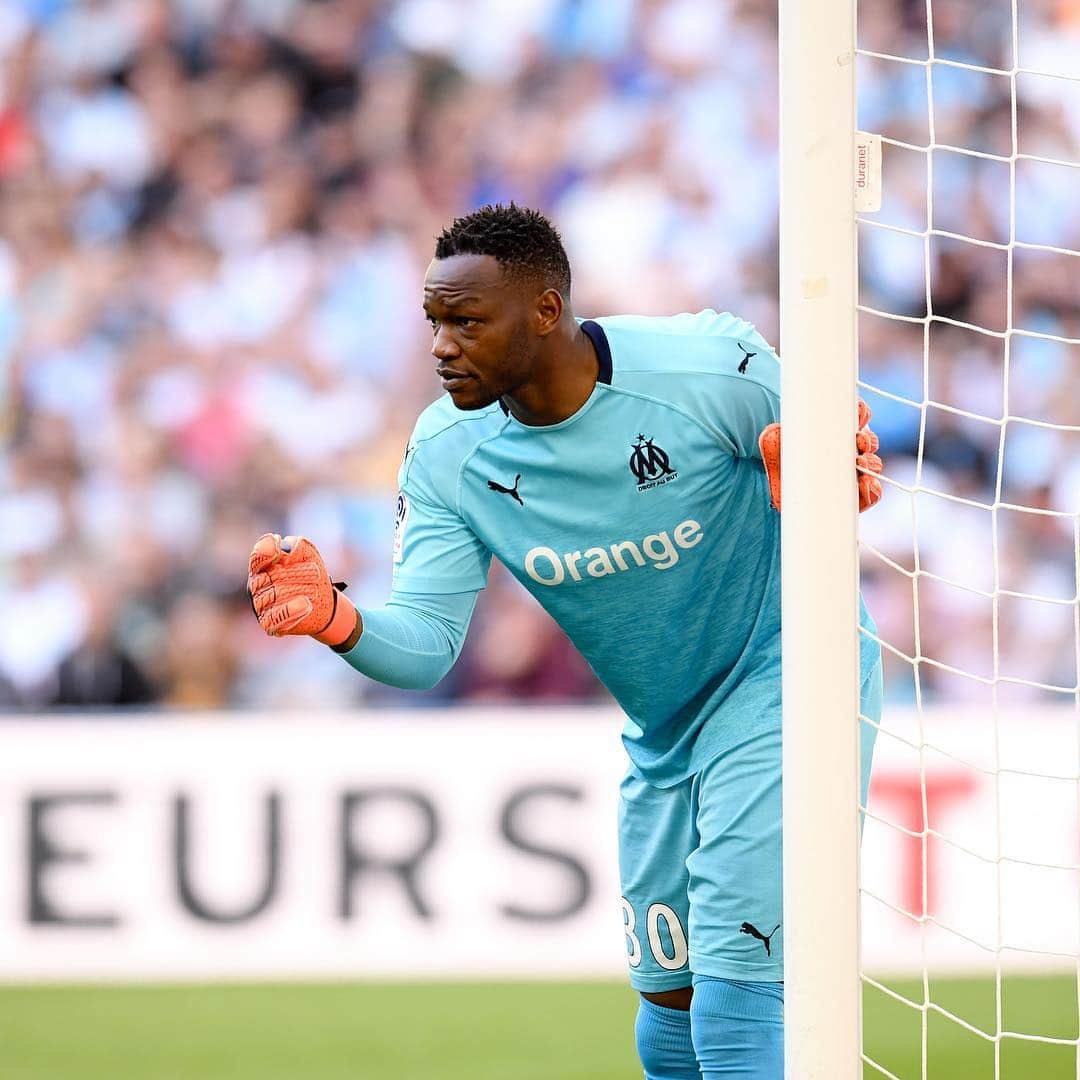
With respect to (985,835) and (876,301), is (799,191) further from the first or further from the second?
(876,301)

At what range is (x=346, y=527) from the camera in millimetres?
6629

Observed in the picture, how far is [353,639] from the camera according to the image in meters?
2.99

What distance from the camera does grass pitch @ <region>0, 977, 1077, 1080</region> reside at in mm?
5000

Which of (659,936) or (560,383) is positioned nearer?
(560,383)

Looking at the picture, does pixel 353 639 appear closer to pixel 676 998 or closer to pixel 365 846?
pixel 676 998

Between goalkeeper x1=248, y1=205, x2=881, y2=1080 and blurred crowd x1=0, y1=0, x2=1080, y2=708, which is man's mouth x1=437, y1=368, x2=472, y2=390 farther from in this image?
blurred crowd x1=0, y1=0, x2=1080, y2=708

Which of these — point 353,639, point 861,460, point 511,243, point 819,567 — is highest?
point 511,243

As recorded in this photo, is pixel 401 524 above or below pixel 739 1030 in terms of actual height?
above

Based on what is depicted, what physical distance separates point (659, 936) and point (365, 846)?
8.12 feet

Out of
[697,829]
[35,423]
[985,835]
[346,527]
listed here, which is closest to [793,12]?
[697,829]

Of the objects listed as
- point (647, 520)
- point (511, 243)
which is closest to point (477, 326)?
point (511, 243)

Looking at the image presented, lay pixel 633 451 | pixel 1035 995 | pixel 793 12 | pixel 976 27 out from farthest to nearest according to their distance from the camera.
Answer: pixel 976 27 < pixel 1035 995 < pixel 633 451 < pixel 793 12

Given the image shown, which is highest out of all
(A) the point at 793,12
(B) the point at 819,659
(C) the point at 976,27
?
(C) the point at 976,27

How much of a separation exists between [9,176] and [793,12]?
5190 millimetres
